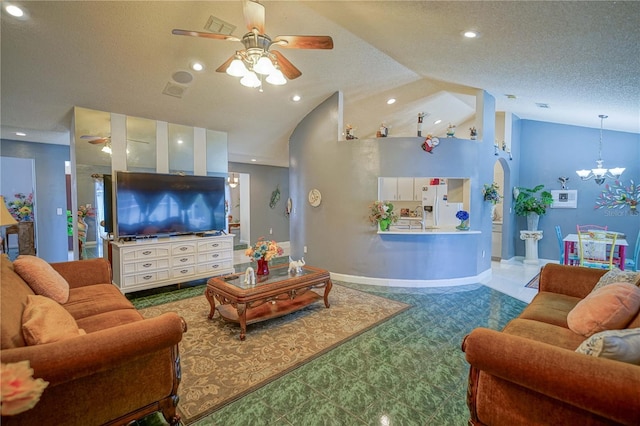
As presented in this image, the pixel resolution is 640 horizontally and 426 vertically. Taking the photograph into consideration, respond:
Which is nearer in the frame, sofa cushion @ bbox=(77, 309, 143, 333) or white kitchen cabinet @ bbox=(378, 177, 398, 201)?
sofa cushion @ bbox=(77, 309, 143, 333)

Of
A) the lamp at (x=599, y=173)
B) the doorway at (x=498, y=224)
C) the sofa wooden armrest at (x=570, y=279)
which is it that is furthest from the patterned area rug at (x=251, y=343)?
the lamp at (x=599, y=173)

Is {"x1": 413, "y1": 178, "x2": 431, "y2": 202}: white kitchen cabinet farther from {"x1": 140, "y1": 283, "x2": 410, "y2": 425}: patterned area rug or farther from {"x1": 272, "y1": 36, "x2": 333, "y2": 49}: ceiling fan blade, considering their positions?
{"x1": 272, "y1": 36, "x2": 333, "y2": 49}: ceiling fan blade

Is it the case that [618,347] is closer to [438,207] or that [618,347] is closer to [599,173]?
[438,207]

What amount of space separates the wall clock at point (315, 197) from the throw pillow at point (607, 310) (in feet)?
13.1

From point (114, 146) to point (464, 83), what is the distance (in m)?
5.54

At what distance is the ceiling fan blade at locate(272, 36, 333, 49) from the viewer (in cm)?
233

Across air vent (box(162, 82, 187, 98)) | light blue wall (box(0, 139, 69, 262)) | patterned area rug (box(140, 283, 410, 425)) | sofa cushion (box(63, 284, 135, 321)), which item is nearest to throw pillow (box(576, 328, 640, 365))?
patterned area rug (box(140, 283, 410, 425))

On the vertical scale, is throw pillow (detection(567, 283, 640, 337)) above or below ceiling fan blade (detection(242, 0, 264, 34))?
below

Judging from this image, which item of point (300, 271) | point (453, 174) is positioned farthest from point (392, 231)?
point (300, 271)

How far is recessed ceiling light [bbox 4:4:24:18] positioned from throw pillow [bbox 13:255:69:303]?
2318 mm

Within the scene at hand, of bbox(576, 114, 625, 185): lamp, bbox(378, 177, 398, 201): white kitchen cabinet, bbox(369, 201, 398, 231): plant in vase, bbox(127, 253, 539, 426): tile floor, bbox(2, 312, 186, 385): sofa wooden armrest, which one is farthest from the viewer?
bbox(378, 177, 398, 201): white kitchen cabinet

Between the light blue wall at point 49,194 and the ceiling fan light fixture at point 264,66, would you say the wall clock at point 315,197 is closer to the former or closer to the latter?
the ceiling fan light fixture at point 264,66

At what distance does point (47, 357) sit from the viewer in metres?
1.24

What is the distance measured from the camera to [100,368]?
1365mm
